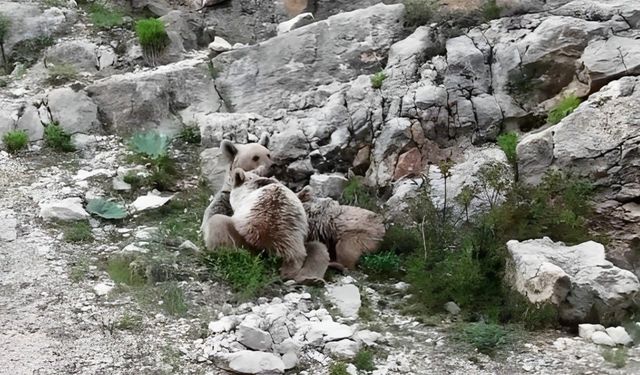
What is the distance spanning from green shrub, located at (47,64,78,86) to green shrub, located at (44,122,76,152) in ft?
3.41

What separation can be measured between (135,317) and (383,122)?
398 centimetres

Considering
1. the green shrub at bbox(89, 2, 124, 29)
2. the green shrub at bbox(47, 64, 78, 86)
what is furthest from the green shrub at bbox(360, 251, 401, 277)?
the green shrub at bbox(89, 2, 124, 29)

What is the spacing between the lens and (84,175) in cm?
879

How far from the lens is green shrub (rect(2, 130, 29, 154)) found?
9.13 m

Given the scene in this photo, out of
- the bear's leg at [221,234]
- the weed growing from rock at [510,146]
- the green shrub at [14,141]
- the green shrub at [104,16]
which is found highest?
the green shrub at [104,16]

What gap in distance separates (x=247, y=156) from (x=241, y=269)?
205cm

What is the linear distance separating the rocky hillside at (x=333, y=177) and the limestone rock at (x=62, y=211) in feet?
0.10

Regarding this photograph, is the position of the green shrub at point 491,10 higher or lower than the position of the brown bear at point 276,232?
higher

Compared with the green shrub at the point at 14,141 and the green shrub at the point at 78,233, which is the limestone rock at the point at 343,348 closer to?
the green shrub at the point at 78,233

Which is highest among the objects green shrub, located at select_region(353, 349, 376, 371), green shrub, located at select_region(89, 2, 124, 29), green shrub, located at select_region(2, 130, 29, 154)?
green shrub, located at select_region(89, 2, 124, 29)

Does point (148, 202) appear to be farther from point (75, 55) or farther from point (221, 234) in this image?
point (75, 55)

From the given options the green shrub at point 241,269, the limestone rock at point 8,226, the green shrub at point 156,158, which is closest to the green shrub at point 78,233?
the limestone rock at point 8,226

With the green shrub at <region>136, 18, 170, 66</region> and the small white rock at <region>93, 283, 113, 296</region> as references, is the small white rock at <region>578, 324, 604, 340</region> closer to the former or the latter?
the small white rock at <region>93, 283, 113, 296</region>

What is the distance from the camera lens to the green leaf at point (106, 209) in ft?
26.3
